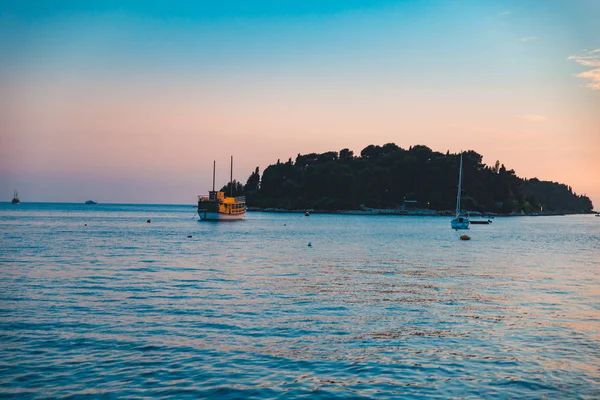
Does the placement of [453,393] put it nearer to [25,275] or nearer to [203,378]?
[203,378]

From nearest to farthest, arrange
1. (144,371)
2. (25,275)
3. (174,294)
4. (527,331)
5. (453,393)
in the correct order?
(453,393) → (144,371) → (527,331) → (174,294) → (25,275)

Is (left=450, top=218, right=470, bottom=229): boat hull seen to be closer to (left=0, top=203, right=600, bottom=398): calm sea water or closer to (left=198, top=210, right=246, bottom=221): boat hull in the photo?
(left=198, top=210, right=246, bottom=221): boat hull

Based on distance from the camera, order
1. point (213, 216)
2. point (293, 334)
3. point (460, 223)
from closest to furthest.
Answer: point (293, 334), point (460, 223), point (213, 216)

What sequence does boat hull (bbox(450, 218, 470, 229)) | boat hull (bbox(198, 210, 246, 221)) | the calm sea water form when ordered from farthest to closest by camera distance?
boat hull (bbox(198, 210, 246, 221)) → boat hull (bbox(450, 218, 470, 229)) → the calm sea water

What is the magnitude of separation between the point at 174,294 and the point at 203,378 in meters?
15.0

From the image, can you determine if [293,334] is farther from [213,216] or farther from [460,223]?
[213,216]

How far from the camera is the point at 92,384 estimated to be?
46.9ft

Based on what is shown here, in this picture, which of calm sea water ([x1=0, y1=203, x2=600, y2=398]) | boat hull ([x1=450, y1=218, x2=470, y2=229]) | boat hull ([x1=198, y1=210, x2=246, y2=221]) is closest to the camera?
calm sea water ([x1=0, y1=203, x2=600, y2=398])

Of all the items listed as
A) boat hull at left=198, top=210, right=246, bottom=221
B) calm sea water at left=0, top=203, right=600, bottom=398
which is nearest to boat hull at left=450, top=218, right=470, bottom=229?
boat hull at left=198, top=210, right=246, bottom=221

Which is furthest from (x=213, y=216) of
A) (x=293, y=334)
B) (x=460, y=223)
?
(x=293, y=334)

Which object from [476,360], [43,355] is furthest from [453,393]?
[43,355]

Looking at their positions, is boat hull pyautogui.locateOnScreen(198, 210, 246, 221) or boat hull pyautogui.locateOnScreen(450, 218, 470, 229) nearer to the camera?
boat hull pyautogui.locateOnScreen(450, 218, 470, 229)

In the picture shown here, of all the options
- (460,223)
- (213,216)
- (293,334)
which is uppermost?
(213,216)

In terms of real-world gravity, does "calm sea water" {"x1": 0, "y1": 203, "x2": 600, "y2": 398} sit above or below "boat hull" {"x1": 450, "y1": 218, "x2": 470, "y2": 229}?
below
